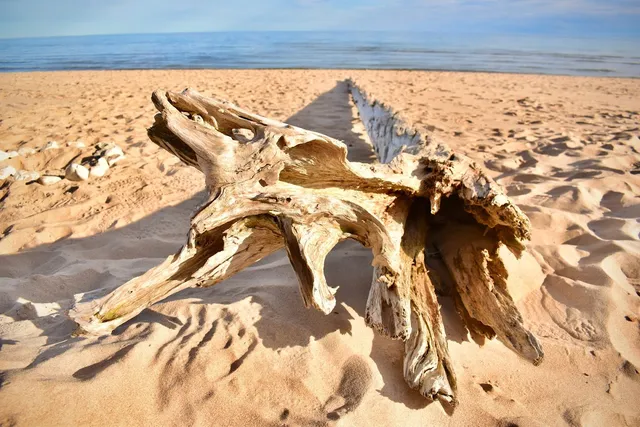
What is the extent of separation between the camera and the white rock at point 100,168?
13.9ft

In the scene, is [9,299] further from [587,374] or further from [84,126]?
[84,126]

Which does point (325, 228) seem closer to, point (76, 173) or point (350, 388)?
point (350, 388)

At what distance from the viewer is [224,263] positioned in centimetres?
185

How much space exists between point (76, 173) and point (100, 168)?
0.24 meters

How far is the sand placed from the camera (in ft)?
5.14

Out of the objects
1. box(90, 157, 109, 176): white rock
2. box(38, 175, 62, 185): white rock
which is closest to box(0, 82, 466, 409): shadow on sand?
box(90, 157, 109, 176): white rock

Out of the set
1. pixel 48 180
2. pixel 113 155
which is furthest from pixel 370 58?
pixel 48 180

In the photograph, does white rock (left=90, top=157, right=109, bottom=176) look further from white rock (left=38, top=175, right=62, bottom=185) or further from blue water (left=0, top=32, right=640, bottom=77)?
blue water (left=0, top=32, right=640, bottom=77)

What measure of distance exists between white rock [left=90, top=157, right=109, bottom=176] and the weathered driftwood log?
2523 mm

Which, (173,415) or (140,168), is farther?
(140,168)

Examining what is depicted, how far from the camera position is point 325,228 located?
189cm

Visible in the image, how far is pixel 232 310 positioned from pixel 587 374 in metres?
1.79

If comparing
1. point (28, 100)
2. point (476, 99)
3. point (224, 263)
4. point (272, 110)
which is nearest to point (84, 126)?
point (272, 110)

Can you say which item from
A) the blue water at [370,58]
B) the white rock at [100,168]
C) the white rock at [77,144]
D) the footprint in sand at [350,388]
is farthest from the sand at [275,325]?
the blue water at [370,58]
